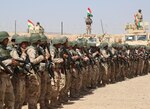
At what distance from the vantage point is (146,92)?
39.1 ft

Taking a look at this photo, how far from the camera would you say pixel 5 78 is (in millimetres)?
6168

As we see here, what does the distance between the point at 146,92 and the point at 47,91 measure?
464cm

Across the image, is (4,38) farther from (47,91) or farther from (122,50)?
(122,50)

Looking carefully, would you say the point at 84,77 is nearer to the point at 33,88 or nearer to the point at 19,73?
the point at 33,88

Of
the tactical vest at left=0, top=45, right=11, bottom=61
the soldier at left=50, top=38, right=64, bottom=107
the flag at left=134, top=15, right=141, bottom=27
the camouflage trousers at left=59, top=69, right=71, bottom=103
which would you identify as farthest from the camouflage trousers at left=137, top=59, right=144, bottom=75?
the tactical vest at left=0, top=45, right=11, bottom=61

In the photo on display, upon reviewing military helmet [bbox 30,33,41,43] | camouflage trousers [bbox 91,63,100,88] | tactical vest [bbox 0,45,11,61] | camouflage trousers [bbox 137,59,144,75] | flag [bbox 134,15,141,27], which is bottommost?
Answer: camouflage trousers [bbox 137,59,144,75]

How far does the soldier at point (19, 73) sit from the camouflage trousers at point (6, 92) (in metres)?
0.45

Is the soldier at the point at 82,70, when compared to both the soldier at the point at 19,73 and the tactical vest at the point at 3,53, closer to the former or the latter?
the soldier at the point at 19,73

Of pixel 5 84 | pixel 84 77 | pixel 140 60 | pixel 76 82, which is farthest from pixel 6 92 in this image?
pixel 140 60

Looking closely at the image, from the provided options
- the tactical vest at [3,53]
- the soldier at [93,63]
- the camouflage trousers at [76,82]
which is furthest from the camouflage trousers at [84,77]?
the tactical vest at [3,53]

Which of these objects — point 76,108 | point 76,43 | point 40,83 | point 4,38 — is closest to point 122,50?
point 76,43

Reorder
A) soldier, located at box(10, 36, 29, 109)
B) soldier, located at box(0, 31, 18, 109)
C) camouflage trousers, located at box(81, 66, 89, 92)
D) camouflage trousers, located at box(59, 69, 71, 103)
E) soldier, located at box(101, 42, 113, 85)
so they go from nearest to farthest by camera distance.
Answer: soldier, located at box(0, 31, 18, 109) → soldier, located at box(10, 36, 29, 109) → camouflage trousers, located at box(59, 69, 71, 103) → camouflage trousers, located at box(81, 66, 89, 92) → soldier, located at box(101, 42, 113, 85)

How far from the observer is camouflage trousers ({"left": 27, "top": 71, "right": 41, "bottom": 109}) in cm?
730

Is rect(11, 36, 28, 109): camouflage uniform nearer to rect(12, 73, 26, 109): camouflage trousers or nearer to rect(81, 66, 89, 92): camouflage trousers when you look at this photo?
rect(12, 73, 26, 109): camouflage trousers
